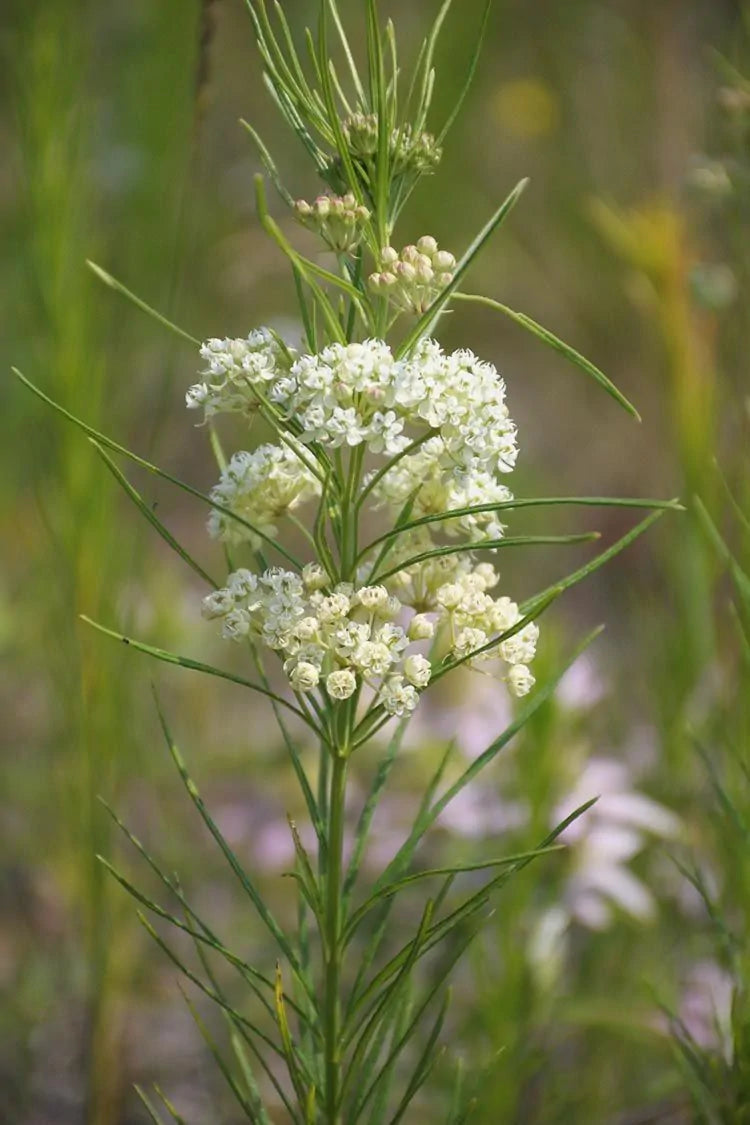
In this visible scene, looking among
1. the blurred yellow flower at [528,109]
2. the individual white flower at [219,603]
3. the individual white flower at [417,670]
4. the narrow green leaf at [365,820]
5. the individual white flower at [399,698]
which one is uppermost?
the blurred yellow flower at [528,109]

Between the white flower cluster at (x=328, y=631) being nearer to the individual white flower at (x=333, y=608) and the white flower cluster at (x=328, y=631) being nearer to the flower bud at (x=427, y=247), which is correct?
the individual white flower at (x=333, y=608)

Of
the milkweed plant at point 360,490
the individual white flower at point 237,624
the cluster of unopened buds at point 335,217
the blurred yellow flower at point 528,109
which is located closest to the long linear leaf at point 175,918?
the milkweed plant at point 360,490

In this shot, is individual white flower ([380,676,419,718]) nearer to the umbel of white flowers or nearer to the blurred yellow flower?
the umbel of white flowers

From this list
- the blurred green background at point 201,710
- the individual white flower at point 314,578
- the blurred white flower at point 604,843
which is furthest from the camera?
the blurred white flower at point 604,843

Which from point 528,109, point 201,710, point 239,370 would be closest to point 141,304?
point 239,370

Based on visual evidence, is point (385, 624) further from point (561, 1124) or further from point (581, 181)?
point (581, 181)

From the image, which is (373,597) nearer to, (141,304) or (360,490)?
(360,490)
